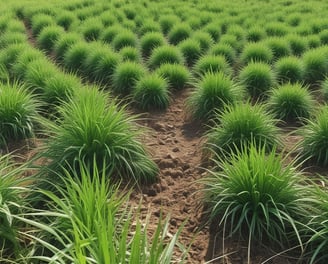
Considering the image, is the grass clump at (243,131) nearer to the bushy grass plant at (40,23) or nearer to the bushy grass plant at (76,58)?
the bushy grass plant at (76,58)

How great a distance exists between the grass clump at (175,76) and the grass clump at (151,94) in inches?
15.9

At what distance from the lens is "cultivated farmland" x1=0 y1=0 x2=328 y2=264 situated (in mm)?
3094

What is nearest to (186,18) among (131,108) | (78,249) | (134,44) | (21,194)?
(134,44)

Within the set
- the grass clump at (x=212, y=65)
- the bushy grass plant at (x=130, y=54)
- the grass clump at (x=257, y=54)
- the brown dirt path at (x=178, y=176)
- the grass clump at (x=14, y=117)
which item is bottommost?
the brown dirt path at (x=178, y=176)

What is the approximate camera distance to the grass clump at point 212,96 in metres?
5.20

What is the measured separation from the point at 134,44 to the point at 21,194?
4.49 m

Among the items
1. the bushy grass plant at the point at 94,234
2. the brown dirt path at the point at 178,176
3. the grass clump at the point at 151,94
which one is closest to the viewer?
the bushy grass plant at the point at 94,234

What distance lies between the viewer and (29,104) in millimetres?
4910

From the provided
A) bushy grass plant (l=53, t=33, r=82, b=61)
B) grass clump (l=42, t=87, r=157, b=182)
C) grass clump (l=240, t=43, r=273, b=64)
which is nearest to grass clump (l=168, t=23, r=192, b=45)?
grass clump (l=240, t=43, r=273, b=64)

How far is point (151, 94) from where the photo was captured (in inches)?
223

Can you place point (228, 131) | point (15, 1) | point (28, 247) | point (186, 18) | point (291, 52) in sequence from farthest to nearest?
1. point (15, 1)
2. point (186, 18)
3. point (291, 52)
4. point (228, 131)
5. point (28, 247)

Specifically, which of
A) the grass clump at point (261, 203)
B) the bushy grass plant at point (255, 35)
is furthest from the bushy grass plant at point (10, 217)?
the bushy grass plant at point (255, 35)

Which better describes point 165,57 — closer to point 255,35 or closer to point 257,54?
point 257,54

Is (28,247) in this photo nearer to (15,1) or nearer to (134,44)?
→ (134,44)
